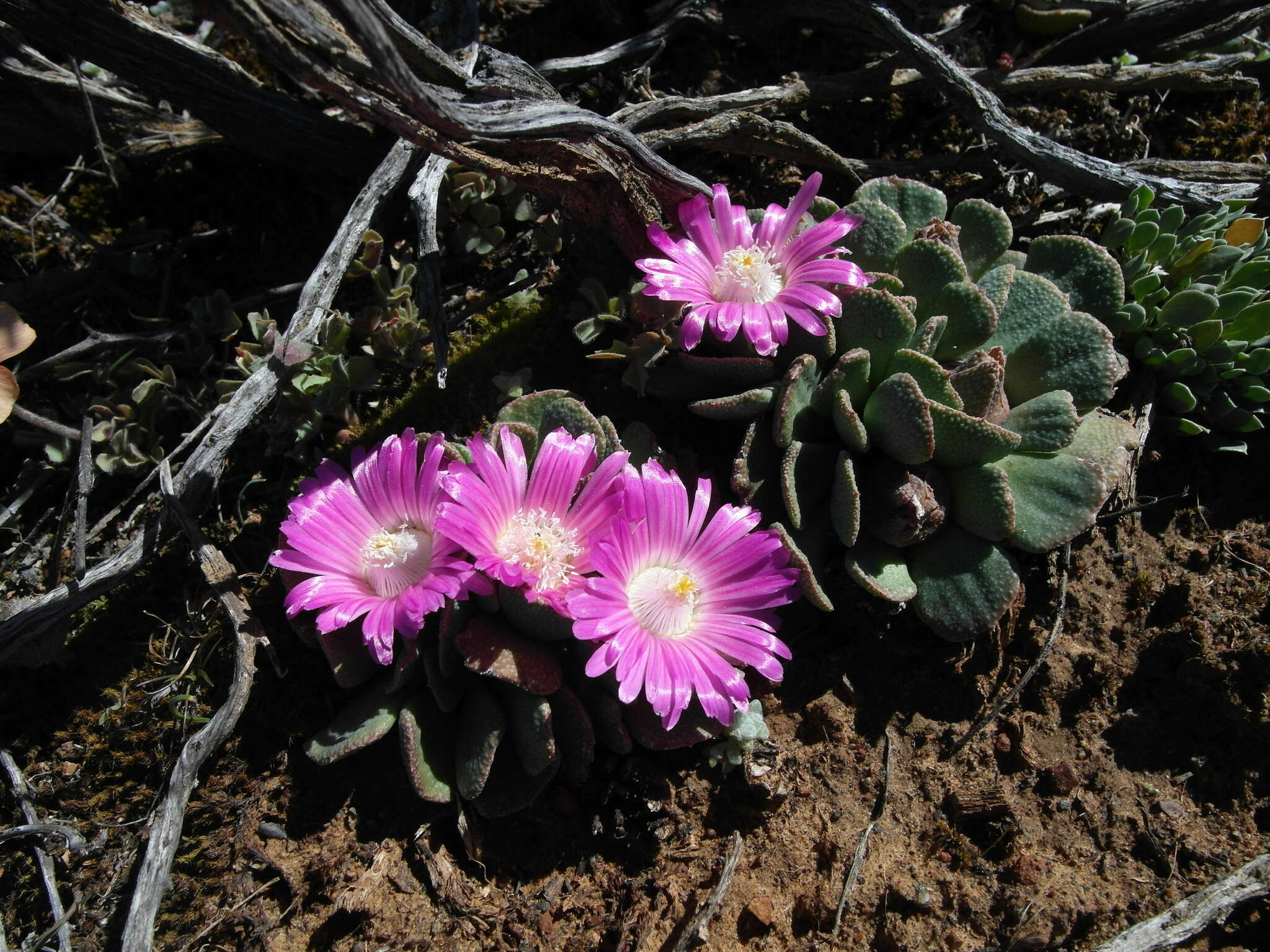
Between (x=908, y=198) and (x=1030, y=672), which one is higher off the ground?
(x=908, y=198)

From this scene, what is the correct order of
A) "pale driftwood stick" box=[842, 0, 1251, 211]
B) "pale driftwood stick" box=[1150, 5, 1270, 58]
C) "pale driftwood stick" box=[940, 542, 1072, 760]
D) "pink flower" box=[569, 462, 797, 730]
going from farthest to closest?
"pale driftwood stick" box=[1150, 5, 1270, 58] → "pale driftwood stick" box=[842, 0, 1251, 211] → "pale driftwood stick" box=[940, 542, 1072, 760] → "pink flower" box=[569, 462, 797, 730]

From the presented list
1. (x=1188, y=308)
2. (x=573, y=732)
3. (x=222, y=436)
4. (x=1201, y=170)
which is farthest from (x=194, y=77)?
(x=1201, y=170)

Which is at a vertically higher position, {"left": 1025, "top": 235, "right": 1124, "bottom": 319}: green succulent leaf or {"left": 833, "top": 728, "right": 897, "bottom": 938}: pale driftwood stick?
{"left": 1025, "top": 235, "right": 1124, "bottom": 319}: green succulent leaf

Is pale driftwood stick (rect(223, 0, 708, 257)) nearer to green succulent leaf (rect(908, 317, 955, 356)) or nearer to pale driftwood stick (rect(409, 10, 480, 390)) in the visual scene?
pale driftwood stick (rect(409, 10, 480, 390))

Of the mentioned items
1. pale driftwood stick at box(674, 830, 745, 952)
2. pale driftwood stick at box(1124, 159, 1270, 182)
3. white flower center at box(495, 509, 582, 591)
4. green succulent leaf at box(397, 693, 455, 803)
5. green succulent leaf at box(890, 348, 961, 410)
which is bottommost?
pale driftwood stick at box(674, 830, 745, 952)

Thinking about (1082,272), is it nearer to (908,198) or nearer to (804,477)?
(908,198)

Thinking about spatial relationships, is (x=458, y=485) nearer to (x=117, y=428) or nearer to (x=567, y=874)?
(x=567, y=874)

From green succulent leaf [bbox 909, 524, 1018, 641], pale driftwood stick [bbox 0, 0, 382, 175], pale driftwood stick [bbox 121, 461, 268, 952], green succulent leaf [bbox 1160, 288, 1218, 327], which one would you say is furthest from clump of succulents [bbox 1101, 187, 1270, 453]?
pale driftwood stick [bbox 121, 461, 268, 952]
